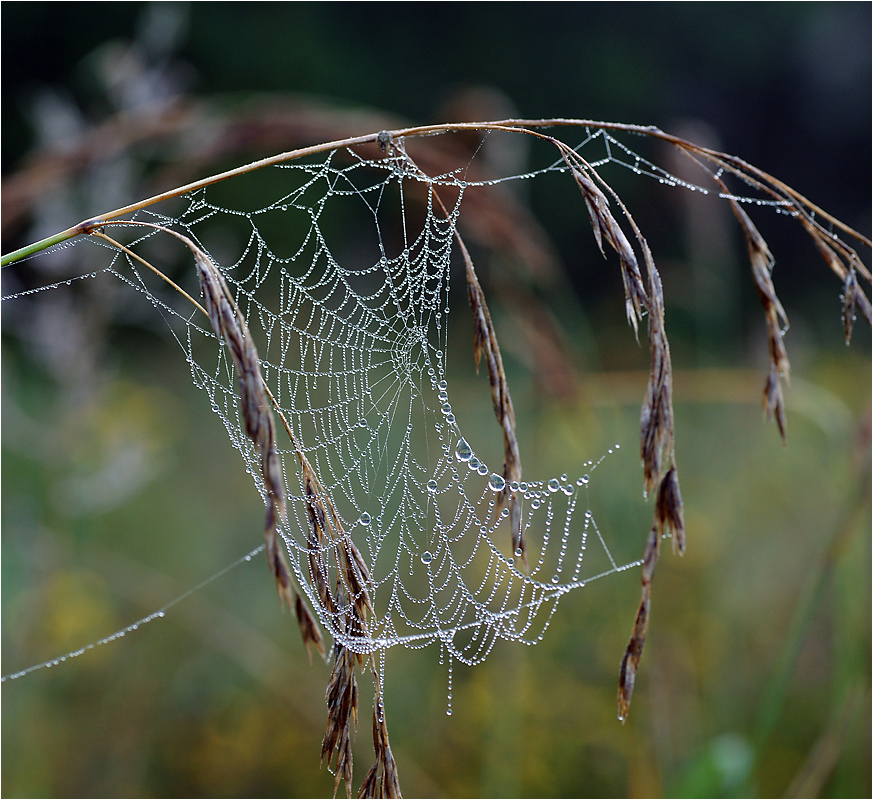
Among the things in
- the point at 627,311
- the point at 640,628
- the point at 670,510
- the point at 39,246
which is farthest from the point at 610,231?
the point at 39,246

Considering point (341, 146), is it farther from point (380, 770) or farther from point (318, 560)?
point (380, 770)

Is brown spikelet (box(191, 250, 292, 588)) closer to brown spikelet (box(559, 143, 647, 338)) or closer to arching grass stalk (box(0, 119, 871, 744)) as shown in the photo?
arching grass stalk (box(0, 119, 871, 744))

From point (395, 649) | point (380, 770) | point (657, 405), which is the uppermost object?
point (657, 405)

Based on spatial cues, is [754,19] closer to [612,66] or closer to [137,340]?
[612,66]

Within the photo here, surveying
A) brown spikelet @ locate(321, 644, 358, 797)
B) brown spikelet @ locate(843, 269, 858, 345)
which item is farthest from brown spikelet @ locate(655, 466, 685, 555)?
brown spikelet @ locate(321, 644, 358, 797)

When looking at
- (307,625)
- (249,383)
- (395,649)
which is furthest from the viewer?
(395,649)

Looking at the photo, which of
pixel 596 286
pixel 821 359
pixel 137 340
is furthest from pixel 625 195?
pixel 137 340
